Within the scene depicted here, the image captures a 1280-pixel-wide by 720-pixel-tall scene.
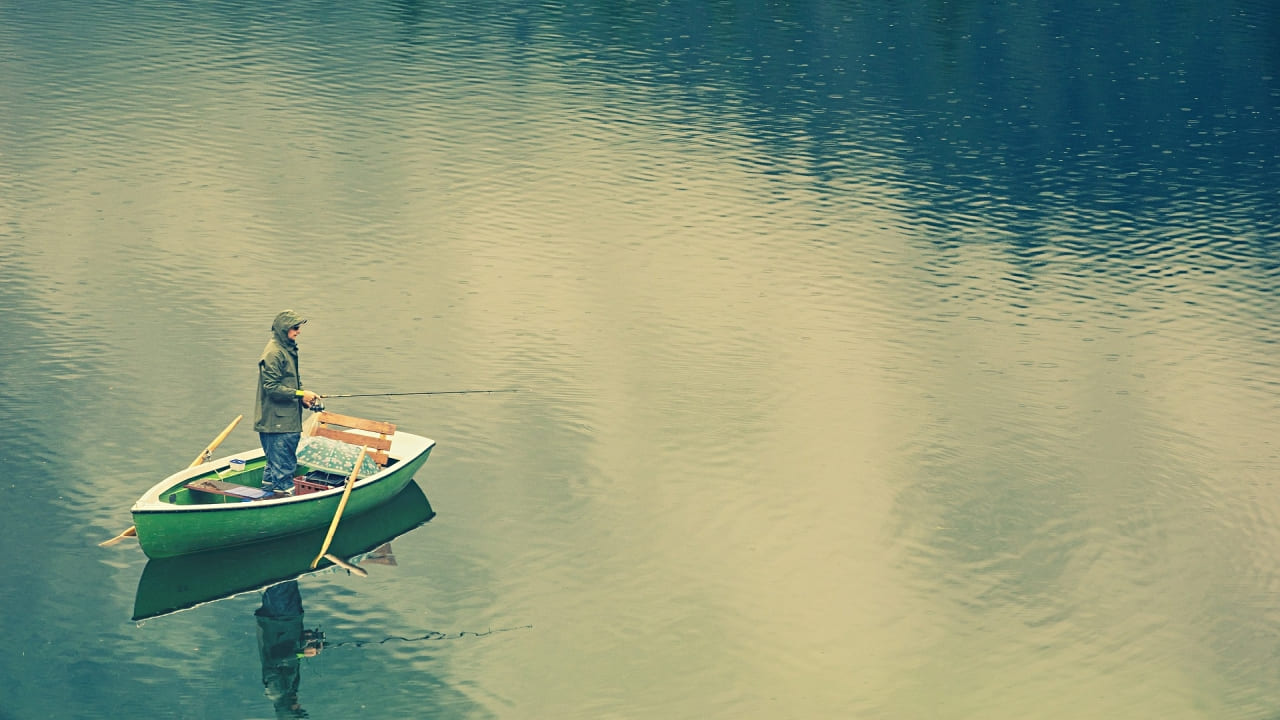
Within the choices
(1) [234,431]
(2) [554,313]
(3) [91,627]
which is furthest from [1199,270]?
(3) [91,627]

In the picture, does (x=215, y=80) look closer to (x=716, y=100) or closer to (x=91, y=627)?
(x=716, y=100)

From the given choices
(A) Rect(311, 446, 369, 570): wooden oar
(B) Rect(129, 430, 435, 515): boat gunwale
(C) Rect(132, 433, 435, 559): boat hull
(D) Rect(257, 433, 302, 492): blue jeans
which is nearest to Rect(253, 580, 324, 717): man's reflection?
(A) Rect(311, 446, 369, 570): wooden oar

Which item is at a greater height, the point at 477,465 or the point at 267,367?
the point at 267,367

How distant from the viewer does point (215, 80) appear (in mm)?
53500

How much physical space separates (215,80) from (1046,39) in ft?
114

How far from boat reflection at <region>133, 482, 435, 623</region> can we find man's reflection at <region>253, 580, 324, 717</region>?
0.14 m

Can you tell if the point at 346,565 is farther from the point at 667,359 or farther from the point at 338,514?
the point at 667,359

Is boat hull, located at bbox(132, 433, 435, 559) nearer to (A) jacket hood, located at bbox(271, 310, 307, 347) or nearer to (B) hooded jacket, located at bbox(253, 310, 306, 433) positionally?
(B) hooded jacket, located at bbox(253, 310, 306, 433)

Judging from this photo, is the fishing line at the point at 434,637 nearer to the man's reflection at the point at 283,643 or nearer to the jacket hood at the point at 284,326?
the man's reflection at the point at 283,643

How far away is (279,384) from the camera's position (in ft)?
77.6

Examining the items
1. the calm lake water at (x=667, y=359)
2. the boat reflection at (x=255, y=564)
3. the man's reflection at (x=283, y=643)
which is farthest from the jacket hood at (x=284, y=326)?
the man's reflection at (x=283, y=643)

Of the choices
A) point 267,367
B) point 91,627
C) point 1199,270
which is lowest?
point 1199,270

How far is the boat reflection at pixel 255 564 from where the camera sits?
22812 mm

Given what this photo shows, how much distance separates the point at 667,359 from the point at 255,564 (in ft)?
38.8
